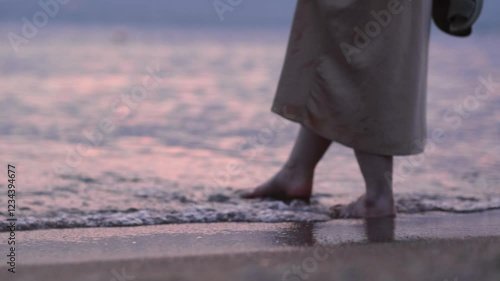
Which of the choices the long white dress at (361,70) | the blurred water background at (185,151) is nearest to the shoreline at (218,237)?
the blurred water background at (185,151)

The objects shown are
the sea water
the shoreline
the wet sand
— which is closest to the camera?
the wet sand

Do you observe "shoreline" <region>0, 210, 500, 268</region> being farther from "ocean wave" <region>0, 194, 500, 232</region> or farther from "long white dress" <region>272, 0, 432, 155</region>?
"long white dress" <region>272, 0, 432, 155</region>

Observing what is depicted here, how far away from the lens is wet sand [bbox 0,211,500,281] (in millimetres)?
1912

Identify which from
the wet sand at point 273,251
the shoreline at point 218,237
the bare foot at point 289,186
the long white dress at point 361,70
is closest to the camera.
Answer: the wet sand at point 273,251

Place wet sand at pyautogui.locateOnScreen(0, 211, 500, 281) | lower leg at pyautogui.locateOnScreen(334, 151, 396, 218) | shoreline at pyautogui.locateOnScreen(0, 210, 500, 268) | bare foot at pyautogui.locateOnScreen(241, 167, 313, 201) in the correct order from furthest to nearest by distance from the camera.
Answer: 1. bare foot at pyautogui.locateOnScreen(241, 167, 313, 201)
2. lower leg at pyautogui.locateOnScreen(334, 151, 396, 218)
3. shoreline at pyautogui.locateOnScreen(0, 210, 500, 268)
4. wet sand at pyautogui.locateOnScreen(0, 211, 500, 281)

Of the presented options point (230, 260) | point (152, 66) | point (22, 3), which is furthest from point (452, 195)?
point (22, 3)

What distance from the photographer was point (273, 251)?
222 centimetres

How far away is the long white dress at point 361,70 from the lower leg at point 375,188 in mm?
65

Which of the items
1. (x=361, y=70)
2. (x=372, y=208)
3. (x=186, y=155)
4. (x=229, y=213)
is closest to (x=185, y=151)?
(x=186, y=155)

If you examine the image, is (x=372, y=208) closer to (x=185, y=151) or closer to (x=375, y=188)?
(x=375, y=188)

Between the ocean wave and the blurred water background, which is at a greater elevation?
the blurred water background

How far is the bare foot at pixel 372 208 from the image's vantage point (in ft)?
9.30

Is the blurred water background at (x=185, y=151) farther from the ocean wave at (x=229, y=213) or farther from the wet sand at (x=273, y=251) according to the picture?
the wet sand at (x=273, y=251)

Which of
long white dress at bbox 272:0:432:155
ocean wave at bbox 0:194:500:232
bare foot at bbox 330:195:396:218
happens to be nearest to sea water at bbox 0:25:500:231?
ocean wave at bbox 0:194:500:232
